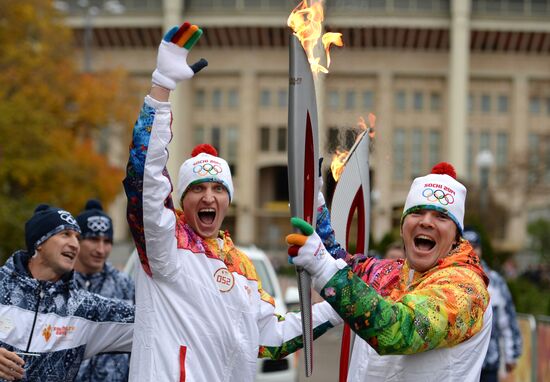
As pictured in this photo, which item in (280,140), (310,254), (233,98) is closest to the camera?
(310,254)

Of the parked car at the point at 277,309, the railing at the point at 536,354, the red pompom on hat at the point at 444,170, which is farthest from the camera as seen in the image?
the railing at the point at 536,354

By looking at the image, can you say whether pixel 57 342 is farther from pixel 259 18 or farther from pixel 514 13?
pixel 514 13

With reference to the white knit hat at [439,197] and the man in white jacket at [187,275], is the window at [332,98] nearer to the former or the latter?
the man in white jacket at [187,275]

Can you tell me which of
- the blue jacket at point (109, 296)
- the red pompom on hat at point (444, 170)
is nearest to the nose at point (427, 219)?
the red pompom on hat at point (444, 170)

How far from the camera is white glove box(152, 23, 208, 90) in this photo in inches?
126

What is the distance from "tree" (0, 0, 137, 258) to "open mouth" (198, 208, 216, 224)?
43.1 feet

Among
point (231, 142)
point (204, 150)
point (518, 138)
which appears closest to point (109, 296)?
point (204, 150)

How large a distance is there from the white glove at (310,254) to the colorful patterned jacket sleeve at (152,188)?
64cm

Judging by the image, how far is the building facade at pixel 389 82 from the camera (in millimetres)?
49000

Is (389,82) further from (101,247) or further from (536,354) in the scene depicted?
(101,247)

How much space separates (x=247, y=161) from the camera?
167 feet

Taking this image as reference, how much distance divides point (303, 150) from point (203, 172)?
32.3 inches

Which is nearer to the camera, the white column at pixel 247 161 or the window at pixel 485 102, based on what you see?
the white column at pixel 247 161

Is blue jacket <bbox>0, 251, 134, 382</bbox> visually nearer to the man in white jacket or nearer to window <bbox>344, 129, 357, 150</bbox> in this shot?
the man in white jacket
